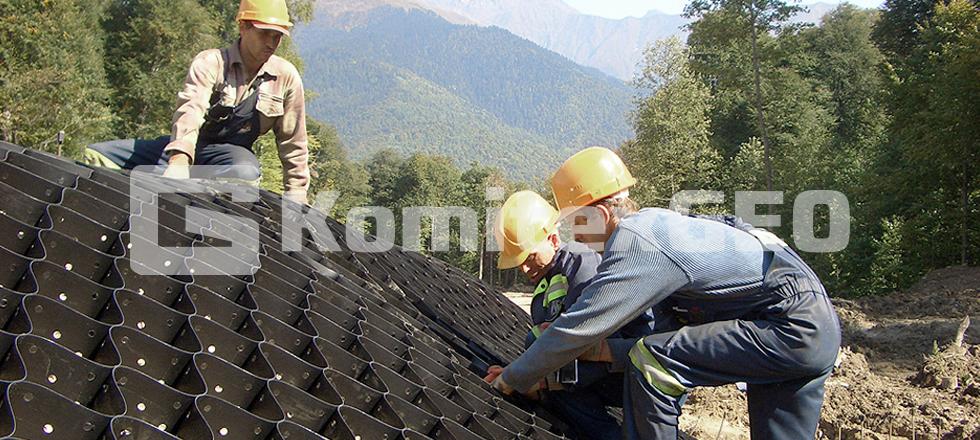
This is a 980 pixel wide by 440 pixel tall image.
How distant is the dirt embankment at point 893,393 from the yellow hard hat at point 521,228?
15.9 feet

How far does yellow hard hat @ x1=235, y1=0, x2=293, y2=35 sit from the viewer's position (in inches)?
179

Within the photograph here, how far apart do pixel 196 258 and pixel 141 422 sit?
1324mm

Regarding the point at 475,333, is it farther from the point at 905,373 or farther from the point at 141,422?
the point at 905,373

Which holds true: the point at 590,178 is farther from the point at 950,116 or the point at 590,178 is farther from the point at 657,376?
the point at 950,116

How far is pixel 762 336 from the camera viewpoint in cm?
320

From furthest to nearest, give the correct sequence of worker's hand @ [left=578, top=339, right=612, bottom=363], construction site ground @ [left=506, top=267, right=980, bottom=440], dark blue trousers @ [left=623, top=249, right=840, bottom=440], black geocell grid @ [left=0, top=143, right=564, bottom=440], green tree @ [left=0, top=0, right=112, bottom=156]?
green tree @ [left=0, top=0, right=112, bottom=156] → construction site ground @ [left=506, top=267, right=980, bottom=440] → worker's hand @ [left=578, top=339, right=612, bottom=363] → dark blue trousers @ [left=623, top=249, right=840, bottom=440] → black geocell grid @ [left=0, top=143, right=564, bottom=440]

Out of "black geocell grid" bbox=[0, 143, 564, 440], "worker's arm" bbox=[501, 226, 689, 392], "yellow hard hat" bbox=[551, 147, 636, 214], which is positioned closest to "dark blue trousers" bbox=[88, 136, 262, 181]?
"black geocell grid" bbox=[0, 143, 564, 440]

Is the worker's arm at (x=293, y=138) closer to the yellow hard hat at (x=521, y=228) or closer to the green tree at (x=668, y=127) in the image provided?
the yellow hard hat at (x=521, y=228)

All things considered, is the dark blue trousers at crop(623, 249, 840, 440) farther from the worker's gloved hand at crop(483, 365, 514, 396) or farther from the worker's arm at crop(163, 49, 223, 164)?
the worker's arm at crop(163, 49, 223, 164)

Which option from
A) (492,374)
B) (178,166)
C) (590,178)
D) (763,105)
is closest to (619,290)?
(590,178)

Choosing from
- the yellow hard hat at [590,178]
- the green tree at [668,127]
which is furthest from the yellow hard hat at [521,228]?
the green tree at [668,127]

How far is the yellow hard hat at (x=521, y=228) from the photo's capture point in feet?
14.1

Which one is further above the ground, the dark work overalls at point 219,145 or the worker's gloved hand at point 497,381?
the dark work overalls at point 219,145

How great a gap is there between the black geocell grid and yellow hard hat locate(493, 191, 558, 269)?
0.55 meters
